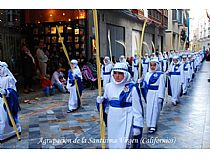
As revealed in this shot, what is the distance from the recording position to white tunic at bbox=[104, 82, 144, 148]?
422cm

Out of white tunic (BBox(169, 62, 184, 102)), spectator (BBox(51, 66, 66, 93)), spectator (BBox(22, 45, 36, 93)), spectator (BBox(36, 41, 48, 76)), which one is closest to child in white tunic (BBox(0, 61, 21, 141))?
spectator (BBox(22, 45, 36, 93))

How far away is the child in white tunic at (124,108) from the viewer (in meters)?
4.23

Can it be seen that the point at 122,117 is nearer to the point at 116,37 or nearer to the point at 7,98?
the point at 7,98

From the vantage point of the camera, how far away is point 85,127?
21.4 feet

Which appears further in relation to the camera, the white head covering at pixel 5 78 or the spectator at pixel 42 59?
the spectator at pixel 42 59

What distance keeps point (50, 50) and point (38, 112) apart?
6.51 m

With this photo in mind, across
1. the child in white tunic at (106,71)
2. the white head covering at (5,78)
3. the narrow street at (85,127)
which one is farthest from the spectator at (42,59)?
the white head covering at (5,78)

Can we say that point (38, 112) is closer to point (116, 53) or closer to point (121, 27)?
point (116, 53)

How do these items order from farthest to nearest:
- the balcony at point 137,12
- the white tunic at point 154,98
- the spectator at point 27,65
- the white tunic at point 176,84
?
the balcony at point 137,12 < the spectator at point 27,65 < the white tunic at point 176,84 < the white tunic at point 154,98

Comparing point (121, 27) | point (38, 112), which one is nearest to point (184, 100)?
point (38, 112)

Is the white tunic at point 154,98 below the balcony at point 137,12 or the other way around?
below

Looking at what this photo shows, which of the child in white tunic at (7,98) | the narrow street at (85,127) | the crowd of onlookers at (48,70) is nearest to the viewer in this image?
the narrow street at (85,127)

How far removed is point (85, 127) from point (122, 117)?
2412mm

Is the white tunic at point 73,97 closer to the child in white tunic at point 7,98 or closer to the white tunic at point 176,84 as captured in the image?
the child in white tunic at point 7,98
